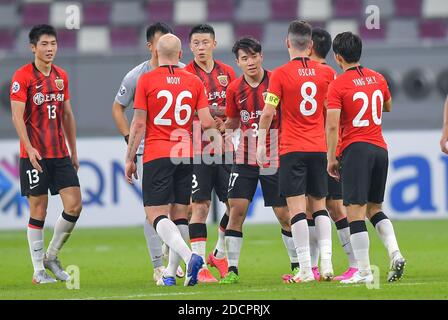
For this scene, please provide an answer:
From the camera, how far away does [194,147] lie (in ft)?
36.0

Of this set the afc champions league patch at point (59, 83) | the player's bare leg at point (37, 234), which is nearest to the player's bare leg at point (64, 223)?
the player's bare leg at point (37, 234)

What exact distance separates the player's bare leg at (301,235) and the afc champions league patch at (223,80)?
1719 millimetres

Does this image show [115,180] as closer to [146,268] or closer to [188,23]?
[188,23]

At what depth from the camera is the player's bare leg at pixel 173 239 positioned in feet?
30.7

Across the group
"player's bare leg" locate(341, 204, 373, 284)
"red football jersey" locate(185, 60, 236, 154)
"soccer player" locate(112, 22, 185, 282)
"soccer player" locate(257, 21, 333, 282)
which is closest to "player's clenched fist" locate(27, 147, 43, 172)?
"soccer player" locate(112, 22, 185, 282)

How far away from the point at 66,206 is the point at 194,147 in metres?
1.28

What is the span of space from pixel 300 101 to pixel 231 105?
85 cm

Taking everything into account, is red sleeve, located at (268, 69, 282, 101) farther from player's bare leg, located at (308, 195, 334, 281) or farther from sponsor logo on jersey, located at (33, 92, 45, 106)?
sponsor logo on jersey, located at (33, 92, 45, 106)

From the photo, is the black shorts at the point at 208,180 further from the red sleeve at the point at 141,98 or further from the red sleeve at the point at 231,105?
the red sleeve at the point at 141,98

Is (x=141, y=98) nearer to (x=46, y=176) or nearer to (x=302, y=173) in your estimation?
(x=302, y=173)
